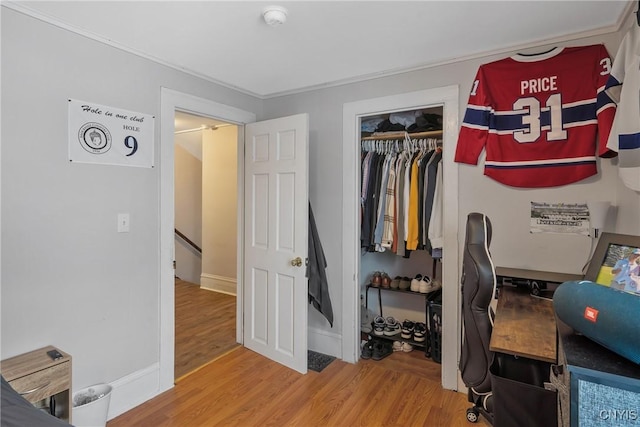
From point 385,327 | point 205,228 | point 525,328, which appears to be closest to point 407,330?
point 385,327

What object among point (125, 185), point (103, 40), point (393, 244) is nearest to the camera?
point (103, 40)

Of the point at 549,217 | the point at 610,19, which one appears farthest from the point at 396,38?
the point at 549,217

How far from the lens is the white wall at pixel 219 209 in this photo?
4742mm

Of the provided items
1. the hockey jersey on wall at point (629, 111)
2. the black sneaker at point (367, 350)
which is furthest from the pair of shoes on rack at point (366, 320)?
the hockey jersey on wall at point (629, 111)

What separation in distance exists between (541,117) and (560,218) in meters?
0.63

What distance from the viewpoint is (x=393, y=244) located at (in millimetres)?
2883

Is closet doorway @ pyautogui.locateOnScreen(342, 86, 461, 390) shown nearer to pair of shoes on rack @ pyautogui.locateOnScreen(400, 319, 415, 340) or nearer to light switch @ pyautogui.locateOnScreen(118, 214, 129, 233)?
pair of shoes on rack @ pyautogui.locateOnScreen(400, 319, 415, 340)

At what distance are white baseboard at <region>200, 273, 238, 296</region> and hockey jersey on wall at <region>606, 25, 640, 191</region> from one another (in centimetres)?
429

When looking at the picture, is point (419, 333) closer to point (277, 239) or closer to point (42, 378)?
point (277, 239)

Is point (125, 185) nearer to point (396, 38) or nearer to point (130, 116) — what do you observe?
point (130, 116)

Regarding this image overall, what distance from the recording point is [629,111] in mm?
1460

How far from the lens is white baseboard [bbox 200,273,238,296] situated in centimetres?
477

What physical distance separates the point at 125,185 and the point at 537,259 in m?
2.65

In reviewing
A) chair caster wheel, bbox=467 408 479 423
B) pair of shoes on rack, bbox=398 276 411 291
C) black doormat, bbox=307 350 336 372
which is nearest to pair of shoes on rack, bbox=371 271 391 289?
pair of shoes on rack, bbox=398 276 411 291
